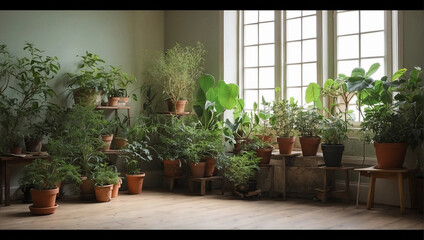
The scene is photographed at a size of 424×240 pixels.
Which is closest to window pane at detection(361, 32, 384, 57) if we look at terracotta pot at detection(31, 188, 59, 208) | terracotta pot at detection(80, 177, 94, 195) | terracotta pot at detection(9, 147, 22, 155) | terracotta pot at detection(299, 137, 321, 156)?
terracotta pot at detection(299, 137, 321, 156)

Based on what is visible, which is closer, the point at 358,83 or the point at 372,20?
the point at 358,83

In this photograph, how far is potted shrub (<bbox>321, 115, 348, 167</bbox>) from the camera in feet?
19.6

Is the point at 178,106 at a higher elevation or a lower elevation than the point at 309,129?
higher

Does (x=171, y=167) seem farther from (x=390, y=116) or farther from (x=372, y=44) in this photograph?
(x=372, y=44)

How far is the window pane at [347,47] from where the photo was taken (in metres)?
6.38

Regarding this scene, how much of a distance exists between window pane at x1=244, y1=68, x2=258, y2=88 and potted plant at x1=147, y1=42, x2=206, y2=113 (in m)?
0.68

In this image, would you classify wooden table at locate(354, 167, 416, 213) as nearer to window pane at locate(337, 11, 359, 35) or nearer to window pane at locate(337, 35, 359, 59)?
window pane at locate(337, 35, 359, 59)

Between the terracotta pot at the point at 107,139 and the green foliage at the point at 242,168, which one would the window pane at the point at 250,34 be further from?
the terracotta pot at the point at 107,139

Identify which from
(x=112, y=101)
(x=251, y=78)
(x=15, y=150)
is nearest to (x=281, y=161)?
(x=251, y=78)

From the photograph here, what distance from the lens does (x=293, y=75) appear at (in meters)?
7.03

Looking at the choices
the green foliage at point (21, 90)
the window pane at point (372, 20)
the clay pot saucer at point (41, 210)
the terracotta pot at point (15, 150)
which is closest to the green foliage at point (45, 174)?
the clay pot saucer at point (41, 210)

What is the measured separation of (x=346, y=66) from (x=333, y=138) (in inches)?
40.5

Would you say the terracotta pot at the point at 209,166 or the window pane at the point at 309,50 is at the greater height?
Answer: the window pane at the point at 309,50

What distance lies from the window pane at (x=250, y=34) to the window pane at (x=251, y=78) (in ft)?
1.37
